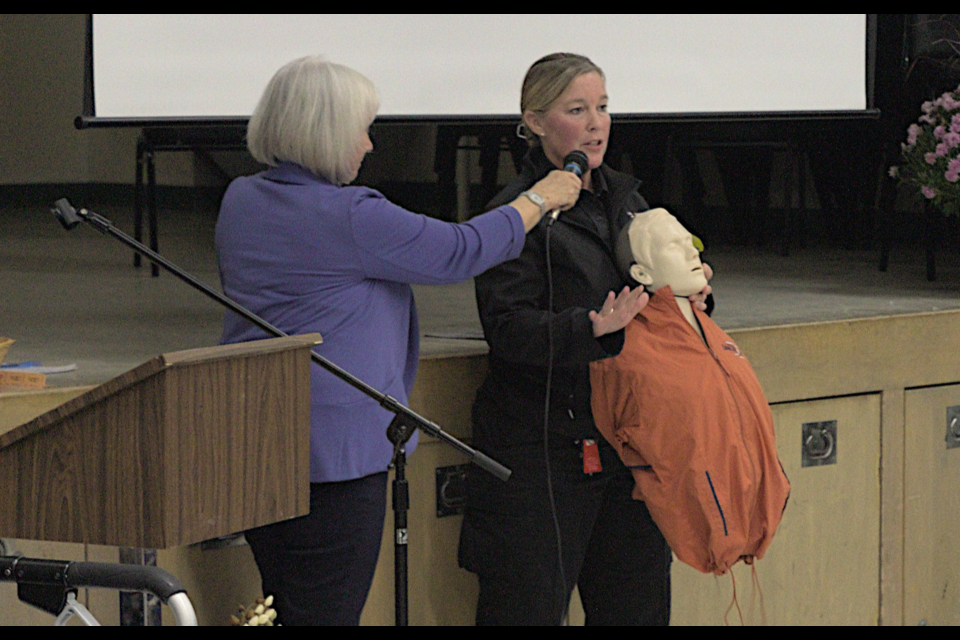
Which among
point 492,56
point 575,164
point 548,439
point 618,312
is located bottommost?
point 548,439

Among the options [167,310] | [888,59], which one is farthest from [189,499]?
[888,59]

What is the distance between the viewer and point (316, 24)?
4.02 m

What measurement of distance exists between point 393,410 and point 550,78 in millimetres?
690

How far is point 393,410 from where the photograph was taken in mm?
1814

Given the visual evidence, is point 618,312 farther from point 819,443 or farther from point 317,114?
point 819,443

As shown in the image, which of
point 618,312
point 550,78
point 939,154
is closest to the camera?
point 618,312

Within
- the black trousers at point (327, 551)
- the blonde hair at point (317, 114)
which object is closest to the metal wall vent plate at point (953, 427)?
the black trousers at point (327, 551)

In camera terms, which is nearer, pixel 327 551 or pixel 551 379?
pixel 327 551

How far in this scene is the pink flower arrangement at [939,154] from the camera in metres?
3.31

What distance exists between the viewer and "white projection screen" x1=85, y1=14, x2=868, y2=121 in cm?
382

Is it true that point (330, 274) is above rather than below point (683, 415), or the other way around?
above

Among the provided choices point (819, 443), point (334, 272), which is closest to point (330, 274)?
point (334, 272)

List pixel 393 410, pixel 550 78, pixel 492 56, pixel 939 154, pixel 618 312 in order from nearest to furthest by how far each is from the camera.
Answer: pixel 393 410 → pixel 618 312 → pixel 550 78 → pixel 939 154 → pixel 492 56

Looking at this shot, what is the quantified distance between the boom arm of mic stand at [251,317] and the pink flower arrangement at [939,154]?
199 cm
